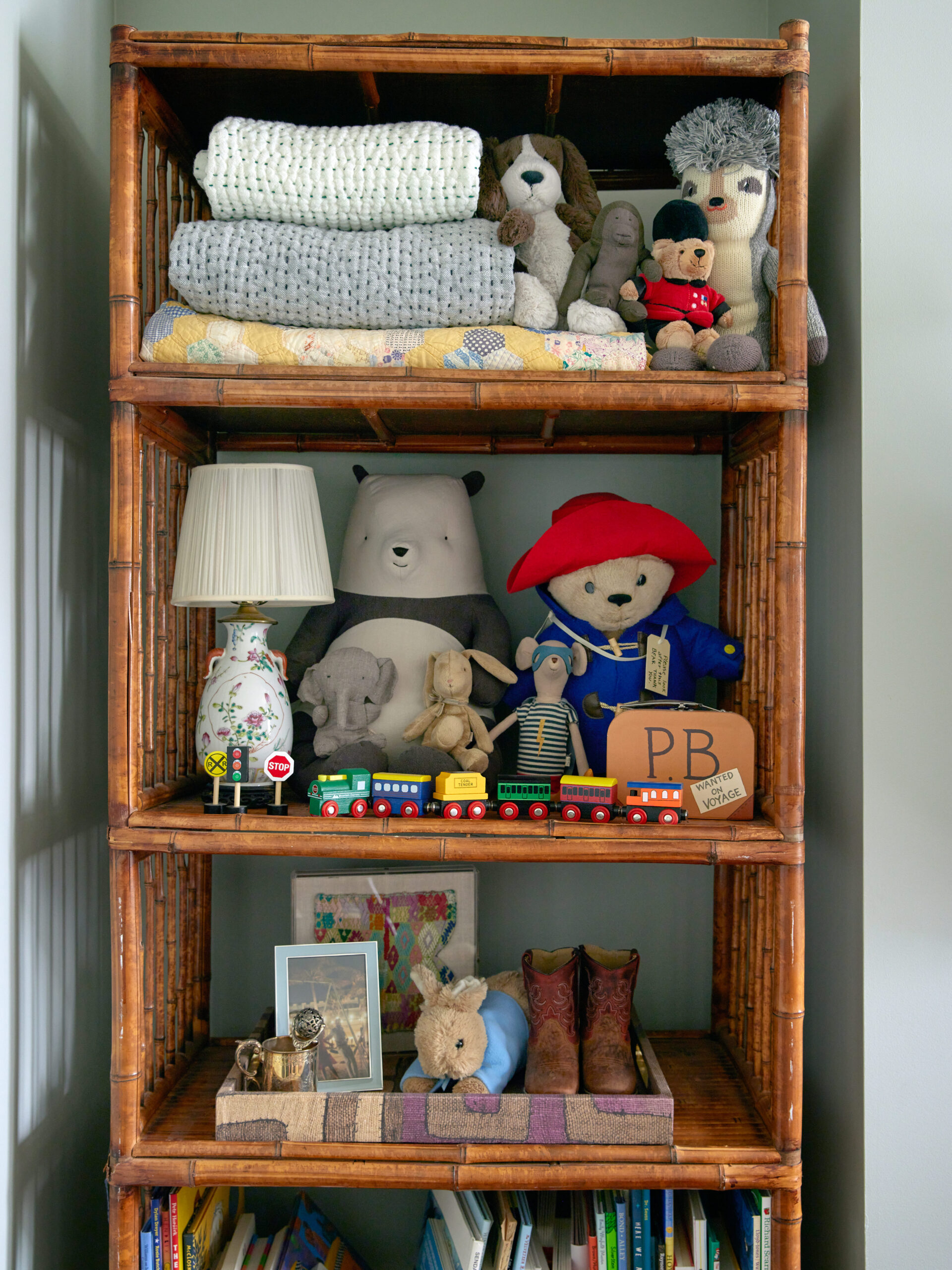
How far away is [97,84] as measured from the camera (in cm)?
154

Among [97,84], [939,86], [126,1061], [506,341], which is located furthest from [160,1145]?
[939,86]

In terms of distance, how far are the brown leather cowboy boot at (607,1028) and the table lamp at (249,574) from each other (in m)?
0.57

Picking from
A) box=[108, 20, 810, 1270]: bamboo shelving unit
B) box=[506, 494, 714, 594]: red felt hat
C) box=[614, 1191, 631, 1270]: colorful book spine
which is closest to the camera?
box=[108, 20, 810, 1270]: bamboo shelving unit

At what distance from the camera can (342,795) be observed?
A: 1.24 m

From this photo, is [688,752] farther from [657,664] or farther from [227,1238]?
[227,1238]

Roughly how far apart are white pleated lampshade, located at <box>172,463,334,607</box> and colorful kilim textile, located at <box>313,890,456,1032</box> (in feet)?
1.78

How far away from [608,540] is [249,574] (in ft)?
1.76

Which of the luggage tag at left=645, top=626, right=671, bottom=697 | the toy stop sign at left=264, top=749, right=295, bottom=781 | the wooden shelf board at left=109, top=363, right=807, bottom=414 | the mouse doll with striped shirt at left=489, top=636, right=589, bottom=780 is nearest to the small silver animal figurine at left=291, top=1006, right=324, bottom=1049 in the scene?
the toy stop sign at left=264, top=749, right=295, bottom=781

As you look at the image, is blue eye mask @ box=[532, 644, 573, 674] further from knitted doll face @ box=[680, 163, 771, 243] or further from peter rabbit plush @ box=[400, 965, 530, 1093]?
knitted doll face @ box=[680, 163, 771, 243]

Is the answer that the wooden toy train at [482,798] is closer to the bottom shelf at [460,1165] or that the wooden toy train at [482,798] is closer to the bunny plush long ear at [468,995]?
the bunny plush long ear at [468,995]

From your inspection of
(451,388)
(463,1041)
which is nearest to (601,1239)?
(463,1041)

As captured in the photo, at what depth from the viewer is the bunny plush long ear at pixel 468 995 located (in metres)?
1.30

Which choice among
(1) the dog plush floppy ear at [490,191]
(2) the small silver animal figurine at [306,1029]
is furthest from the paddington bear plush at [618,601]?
(2) the small silver animal figurine at [306,1029]

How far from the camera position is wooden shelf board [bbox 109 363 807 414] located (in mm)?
1195
